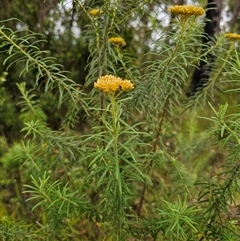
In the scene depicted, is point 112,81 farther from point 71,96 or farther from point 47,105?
point 47,105

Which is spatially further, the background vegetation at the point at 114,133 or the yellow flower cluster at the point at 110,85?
the background vegetation at the point at 114,133

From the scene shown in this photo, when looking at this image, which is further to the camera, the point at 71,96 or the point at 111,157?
the point at 71,96

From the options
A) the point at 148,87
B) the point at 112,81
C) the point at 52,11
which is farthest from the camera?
the point at 52,11

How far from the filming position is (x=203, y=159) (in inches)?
129

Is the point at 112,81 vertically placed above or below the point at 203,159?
above

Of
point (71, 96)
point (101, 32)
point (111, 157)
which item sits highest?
point (101, 32)

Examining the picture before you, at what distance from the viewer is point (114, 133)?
1.25 metres

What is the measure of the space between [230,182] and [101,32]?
83 cm

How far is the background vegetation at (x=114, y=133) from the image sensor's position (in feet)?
4.88

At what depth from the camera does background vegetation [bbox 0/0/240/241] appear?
1486 millimetres

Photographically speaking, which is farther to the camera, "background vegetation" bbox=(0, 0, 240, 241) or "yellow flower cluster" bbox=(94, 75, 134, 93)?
"background vegetation" bbox=(0, 0, 240, 241)

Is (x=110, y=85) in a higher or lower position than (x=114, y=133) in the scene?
higher

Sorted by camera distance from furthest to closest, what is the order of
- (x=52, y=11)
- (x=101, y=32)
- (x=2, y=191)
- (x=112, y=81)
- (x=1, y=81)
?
(x=52, y=11), (x=2, y=191), (x=1, y=81), (x=101, y=32), (x=112, y=81)

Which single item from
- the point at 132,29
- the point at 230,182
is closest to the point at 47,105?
the point at 132,29
